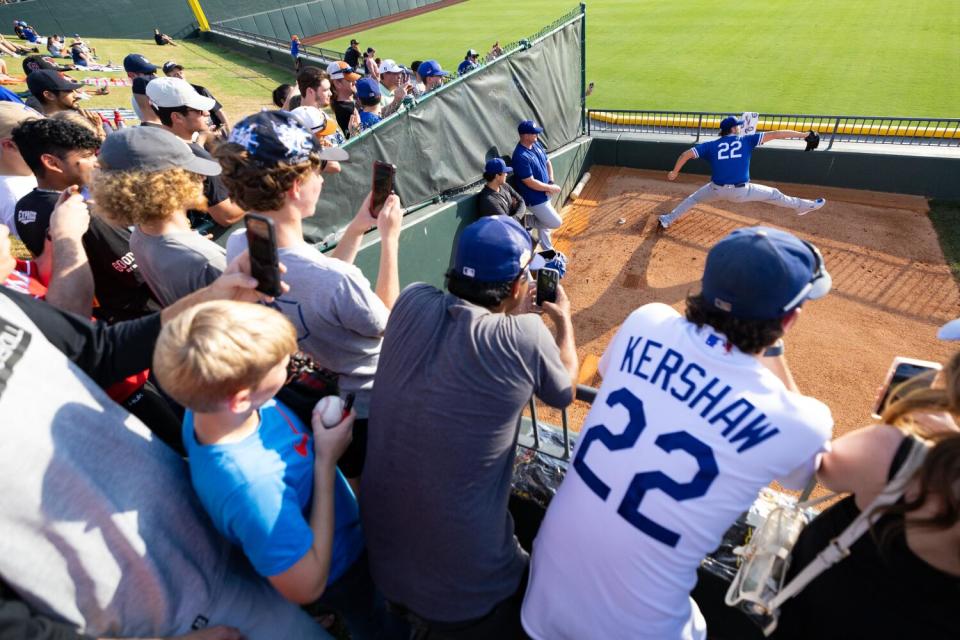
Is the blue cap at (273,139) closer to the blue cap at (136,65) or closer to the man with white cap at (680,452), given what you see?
the man with white cap at (680,452)

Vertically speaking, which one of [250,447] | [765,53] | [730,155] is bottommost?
[765,53]

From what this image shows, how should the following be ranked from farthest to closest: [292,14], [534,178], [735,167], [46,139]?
[292,14] → [534,178] → [735,167] → [46,139]

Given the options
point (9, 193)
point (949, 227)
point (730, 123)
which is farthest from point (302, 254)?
point (949, 227)

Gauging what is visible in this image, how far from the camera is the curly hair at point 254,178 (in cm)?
225

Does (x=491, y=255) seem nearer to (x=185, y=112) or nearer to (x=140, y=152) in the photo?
(x=140, y=152)

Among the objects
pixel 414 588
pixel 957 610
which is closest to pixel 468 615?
pixel 414 588

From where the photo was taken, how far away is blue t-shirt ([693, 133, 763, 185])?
7191 mm

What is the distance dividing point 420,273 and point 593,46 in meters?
18.1

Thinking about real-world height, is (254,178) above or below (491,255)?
above

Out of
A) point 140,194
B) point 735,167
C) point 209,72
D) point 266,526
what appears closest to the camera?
point 266,526

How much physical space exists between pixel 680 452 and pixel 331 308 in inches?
60.9

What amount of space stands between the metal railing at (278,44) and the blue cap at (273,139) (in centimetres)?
1963

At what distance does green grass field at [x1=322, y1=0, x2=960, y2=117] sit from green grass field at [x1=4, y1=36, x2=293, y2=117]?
269 inches

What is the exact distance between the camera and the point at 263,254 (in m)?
1.91
